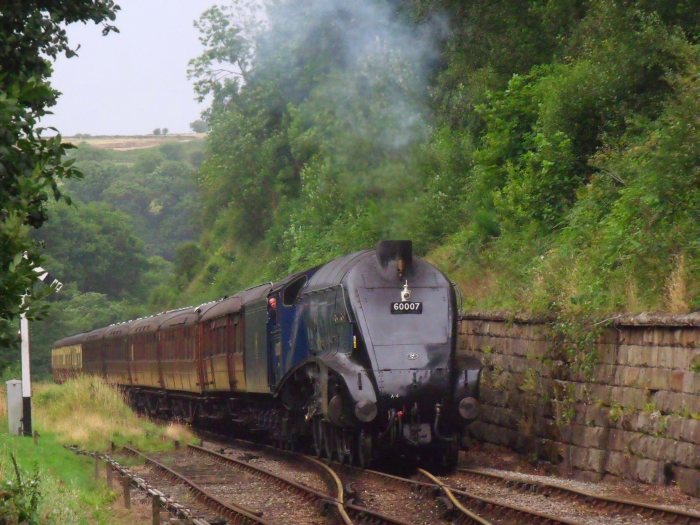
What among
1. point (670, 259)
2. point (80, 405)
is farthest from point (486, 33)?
point (670, 259)

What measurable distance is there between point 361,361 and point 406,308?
100 centimetres

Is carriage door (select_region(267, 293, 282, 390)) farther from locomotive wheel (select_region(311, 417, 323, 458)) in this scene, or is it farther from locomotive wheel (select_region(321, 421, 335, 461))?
locomotive wheel (select_region(321, 421, 335, 461))

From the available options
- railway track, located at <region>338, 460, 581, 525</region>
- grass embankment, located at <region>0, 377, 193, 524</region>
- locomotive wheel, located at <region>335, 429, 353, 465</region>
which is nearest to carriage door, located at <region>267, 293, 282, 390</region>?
locomotive wheel, located at <region>335, 429, 353, 465</region>

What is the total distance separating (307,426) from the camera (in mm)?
18328

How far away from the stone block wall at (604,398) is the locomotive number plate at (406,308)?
198cm

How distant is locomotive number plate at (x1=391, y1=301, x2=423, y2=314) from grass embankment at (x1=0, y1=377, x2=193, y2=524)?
4.46 m

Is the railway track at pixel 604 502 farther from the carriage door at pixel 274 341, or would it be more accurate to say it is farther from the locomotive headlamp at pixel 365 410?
the carriage door at pixel 274 341

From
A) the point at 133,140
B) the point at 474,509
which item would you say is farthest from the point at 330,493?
the point at 133,140

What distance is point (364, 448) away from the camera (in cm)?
1544

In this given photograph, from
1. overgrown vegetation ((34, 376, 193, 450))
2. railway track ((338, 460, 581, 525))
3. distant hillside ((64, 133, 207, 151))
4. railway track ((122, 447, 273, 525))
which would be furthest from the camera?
distant hillside ((64, 133, 207, 151))

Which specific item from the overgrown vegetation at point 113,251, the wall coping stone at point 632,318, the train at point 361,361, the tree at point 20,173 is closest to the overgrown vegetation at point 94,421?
the train at point 361,361

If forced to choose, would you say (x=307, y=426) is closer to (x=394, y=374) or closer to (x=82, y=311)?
(x=394, y=374)

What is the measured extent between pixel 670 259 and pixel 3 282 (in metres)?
9.57

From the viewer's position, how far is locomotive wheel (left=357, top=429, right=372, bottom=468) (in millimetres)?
15367
